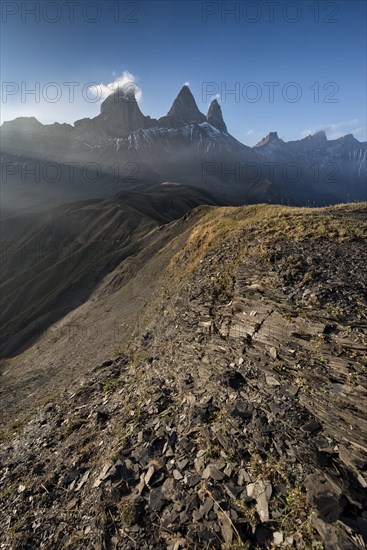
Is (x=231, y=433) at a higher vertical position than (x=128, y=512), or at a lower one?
higher

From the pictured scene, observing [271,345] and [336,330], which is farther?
[271,345]

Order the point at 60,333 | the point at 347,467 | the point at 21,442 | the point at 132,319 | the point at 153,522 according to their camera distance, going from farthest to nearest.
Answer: the point at 60,333 → the point at 132,319 → the point at 21,442 → the point at 153,522 → the point at 347,467

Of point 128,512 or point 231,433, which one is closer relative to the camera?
point 128,512

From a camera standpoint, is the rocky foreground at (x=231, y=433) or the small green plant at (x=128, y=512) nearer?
the rocky foreground at (x=231, y=433)

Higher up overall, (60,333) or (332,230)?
(332,230)

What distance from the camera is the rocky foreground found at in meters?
8.74

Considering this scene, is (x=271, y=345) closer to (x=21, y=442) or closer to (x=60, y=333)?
(x=21, y=442)

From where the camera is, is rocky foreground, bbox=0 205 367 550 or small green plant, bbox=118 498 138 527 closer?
rocky foreground, bbox=0 205 367 550

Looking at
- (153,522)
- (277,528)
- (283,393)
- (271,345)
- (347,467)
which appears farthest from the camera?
(271,345)

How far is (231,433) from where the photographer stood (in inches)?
445

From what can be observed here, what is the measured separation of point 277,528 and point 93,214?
5231 inches

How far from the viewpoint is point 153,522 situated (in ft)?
32.1

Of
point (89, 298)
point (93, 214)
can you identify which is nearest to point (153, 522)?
point (89, 298)

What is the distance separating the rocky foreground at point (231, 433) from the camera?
8.74 metres
